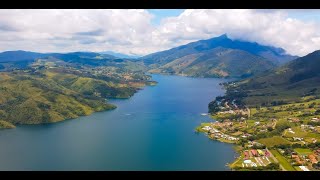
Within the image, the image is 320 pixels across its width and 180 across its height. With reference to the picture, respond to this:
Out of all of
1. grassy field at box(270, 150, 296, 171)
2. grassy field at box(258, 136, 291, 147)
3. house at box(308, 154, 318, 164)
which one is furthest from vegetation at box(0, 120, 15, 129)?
house at box(308, 154, 318, 164)

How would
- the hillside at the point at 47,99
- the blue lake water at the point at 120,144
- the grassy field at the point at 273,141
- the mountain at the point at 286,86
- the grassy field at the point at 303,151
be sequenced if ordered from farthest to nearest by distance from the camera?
the mountain at the point at 286,86 < the hillside at the point at 47,99 < the grassy field at the point at 273,141 < the grassy field at the point at 303,151 < the blue lake water at the point at 120,144

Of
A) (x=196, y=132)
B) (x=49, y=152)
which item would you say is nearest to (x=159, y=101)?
(x=196, y=132)

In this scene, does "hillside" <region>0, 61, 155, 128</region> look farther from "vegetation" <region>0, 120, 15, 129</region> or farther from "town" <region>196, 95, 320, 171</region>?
"town" <region>196, 95, 320, 171</region>

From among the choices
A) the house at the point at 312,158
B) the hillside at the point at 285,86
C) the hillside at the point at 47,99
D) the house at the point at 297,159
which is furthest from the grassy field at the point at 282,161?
the hillside at the point at 47,99

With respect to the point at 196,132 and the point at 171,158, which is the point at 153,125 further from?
the point at 171,158

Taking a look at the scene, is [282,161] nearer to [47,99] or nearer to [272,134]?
[272,134]

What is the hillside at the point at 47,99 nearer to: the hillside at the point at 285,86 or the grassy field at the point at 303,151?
the hillside at the point at 285,86
